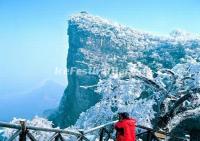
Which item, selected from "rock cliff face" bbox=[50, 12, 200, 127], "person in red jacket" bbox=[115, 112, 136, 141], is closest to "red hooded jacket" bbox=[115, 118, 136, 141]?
"person in red jacket" bbox=[115, 112, 136, 141]

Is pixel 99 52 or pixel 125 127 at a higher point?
pixel 99 52

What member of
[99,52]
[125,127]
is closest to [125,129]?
[125,127]

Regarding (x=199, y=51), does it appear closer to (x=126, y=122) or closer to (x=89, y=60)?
(x=89, y=60)

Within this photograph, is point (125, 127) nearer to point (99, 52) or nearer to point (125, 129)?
point (125, 129)

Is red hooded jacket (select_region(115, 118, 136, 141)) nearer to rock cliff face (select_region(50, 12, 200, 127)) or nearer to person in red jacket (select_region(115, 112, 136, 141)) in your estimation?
person in red jacket (select_region(115, 112, 136, 141))

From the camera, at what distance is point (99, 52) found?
367ft

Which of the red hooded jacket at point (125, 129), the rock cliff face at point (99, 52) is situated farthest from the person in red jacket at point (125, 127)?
the rock cliff face at point (99, 52)

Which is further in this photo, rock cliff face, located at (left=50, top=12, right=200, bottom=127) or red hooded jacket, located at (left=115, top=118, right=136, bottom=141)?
rock cliff face, located at (left=50, top=12, right=200, bottom=127)

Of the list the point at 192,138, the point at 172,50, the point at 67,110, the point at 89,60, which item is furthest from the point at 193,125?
the point at 89,60

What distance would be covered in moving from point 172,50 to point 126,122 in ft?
261

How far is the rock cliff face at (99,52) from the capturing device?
287 feet

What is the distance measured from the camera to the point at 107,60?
4195 inches

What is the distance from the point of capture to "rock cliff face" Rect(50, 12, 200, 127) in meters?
87.4

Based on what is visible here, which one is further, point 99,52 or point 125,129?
point 99,52
